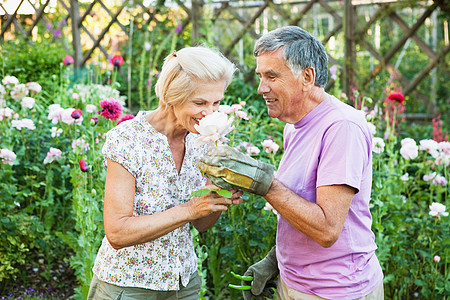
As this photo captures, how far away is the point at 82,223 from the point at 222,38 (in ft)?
17.1

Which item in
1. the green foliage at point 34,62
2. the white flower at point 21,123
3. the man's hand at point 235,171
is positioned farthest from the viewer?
the green foliage at point 34,62

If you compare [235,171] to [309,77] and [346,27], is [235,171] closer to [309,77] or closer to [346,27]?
[309,77]

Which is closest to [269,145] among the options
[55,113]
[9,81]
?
[55,113]

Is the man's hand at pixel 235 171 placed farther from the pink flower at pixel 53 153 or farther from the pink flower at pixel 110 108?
the pink flower at pixel 53 153

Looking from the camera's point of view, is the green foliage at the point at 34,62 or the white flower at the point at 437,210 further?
the green foliage at the point at 34,62

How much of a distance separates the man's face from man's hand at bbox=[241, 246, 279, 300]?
60 cm

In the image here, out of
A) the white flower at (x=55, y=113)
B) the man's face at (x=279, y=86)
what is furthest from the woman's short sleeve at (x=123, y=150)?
the white flower at (x=55, y=113)

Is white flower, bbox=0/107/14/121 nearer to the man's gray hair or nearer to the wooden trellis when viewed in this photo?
the man's gray hair

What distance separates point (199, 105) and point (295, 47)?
378mm

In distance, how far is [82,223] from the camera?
2730mm

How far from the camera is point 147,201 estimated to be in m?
1.74

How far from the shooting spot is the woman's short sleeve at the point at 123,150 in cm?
169

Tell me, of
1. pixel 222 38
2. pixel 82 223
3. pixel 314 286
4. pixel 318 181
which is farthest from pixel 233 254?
pixel 222 38

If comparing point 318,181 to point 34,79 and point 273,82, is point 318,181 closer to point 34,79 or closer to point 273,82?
point 273,82
